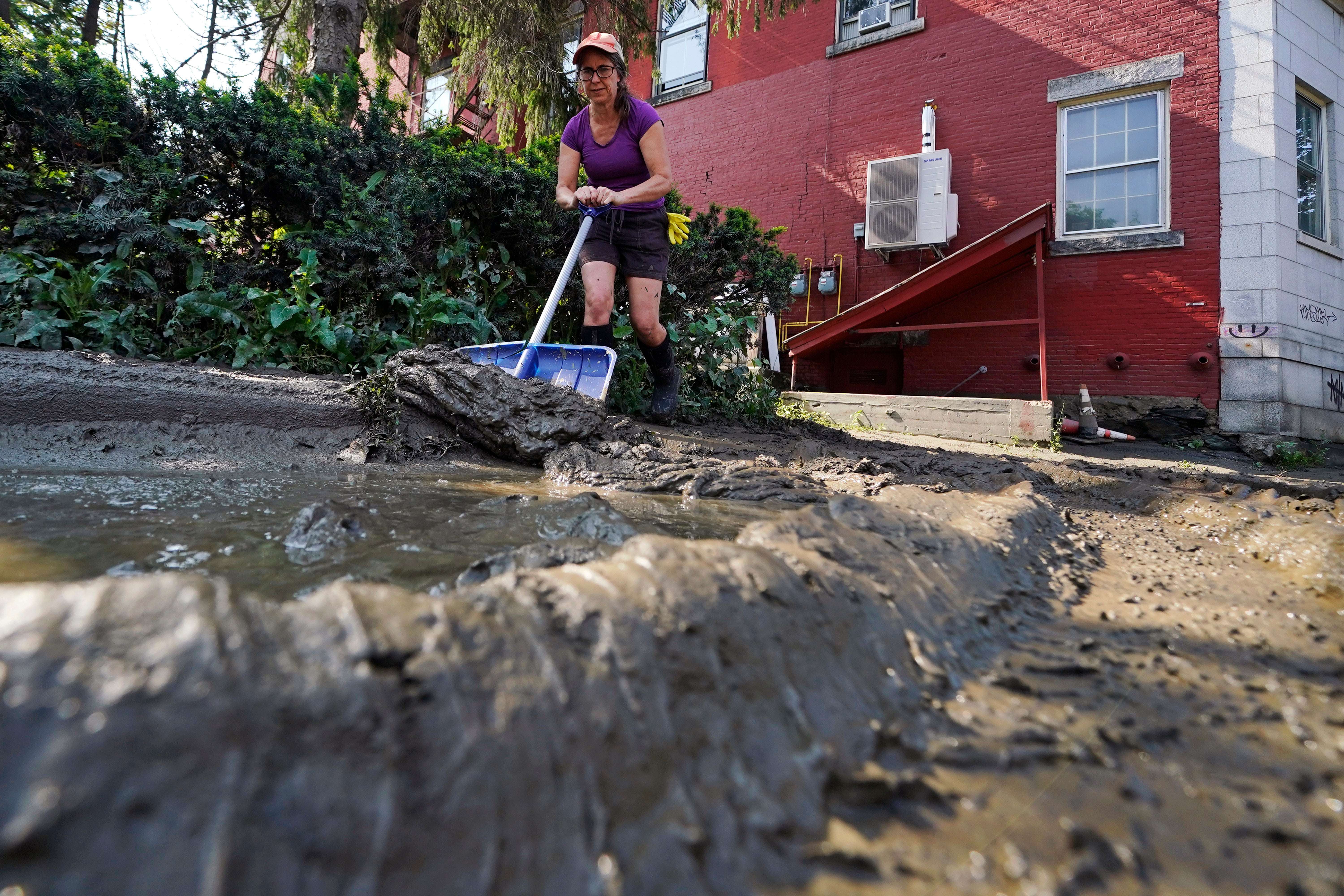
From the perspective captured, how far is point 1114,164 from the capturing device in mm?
7773

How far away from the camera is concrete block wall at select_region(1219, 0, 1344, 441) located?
687 centimetres

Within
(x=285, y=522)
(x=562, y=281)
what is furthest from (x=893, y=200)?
(x=285, y=522)

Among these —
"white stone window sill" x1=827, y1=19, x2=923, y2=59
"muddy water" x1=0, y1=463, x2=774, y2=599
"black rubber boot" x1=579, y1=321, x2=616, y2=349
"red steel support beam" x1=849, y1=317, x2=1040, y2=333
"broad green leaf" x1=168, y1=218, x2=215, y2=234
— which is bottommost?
"muddy water" x1=0, y1=463, x2=774, y2=599

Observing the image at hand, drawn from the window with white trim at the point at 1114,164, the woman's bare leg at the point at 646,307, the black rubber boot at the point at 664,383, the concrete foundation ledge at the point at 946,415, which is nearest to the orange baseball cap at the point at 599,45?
the woman's bare leg at the point at 646,307

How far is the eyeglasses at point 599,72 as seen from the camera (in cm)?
383

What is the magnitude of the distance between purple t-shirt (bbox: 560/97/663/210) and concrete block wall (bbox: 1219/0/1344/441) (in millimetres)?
6627

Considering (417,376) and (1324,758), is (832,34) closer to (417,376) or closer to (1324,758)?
(417,376)

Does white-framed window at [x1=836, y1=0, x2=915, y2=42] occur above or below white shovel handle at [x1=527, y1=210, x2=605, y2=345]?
above

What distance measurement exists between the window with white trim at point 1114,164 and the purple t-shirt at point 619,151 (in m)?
6.28

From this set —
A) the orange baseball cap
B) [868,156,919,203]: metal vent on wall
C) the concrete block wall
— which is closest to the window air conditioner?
[868,156,919,203]: metal vent on wall

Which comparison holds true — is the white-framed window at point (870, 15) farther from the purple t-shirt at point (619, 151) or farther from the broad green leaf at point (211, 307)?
the broad green leaf at point (211, 307)

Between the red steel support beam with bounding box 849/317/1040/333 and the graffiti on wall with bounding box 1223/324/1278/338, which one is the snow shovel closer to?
the red steel support beam with bounding box 849/317/1040/333

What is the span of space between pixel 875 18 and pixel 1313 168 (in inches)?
220

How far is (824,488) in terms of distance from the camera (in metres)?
2.73
